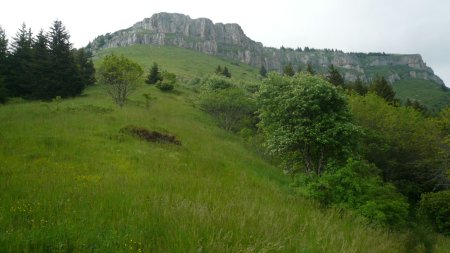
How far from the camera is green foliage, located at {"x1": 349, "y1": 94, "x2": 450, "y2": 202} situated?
26.5 m

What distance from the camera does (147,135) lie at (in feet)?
55.6

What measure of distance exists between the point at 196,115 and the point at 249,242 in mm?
34910

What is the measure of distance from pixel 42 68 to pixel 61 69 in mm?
2133

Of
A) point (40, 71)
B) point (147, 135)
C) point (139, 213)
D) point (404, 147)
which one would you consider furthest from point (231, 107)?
point (139, 213)

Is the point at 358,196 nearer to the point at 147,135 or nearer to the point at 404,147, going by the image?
the point at 147,135

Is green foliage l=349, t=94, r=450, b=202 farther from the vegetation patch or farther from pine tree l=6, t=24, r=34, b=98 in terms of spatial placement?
pine tree l=6, t=24, r=34, b=98

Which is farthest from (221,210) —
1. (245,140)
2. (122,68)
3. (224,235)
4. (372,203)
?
(122,68)

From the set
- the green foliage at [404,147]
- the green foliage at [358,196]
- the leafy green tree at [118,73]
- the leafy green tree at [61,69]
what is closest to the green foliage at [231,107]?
the leafy green tree at [118,73]

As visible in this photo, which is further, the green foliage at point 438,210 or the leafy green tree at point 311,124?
the green foliage at point 438,210

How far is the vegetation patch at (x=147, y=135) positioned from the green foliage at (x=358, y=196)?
8.47 meters

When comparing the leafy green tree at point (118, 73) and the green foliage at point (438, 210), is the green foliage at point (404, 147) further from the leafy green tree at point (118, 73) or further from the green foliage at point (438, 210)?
the leafy green tree at point (118, 73)

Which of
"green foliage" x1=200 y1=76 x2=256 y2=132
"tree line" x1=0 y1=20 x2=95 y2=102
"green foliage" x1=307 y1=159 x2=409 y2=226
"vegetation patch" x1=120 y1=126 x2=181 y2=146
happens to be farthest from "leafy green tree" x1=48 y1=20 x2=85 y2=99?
"green foliage" x1=307 y1=159 x2=409 y2=226

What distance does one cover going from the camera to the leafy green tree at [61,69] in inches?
1577

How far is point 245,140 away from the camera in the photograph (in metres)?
28.0
